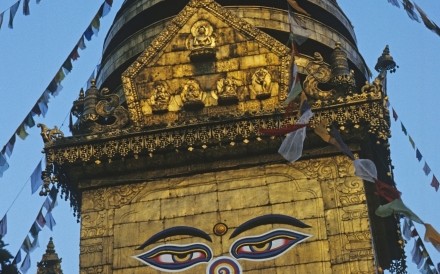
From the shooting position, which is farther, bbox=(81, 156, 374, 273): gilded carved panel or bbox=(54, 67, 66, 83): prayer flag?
bbox=(54, 67, 66, 83): prayer flag

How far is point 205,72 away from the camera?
2872 centimetres

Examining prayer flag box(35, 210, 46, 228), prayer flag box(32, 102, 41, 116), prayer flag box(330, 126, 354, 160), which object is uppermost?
prayer flag box(32, 102, 41, 116)

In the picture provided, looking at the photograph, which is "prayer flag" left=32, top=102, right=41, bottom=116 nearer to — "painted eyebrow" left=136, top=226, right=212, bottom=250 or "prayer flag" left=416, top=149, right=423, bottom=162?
"painted eyebrow" left=136, top=226, right=212, bottom=250

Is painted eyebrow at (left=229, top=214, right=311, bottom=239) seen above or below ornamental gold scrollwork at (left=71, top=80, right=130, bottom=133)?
below

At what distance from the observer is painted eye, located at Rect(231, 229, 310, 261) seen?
25250 mm

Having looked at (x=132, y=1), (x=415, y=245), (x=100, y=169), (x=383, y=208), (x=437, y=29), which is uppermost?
(x=132, y=1)

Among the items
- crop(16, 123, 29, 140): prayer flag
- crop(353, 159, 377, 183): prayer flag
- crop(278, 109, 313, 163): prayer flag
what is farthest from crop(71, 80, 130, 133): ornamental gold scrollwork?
Result: crop(353, 159, 377, 183): prayer flag

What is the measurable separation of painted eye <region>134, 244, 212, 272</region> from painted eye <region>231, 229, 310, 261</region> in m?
0.74

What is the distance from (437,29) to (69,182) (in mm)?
10122

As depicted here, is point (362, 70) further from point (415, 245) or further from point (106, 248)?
point (106, 248)

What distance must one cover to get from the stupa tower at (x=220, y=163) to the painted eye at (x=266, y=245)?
3 cm

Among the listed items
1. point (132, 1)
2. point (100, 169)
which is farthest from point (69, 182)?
point (132, 1)

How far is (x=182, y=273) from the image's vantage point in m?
25.3

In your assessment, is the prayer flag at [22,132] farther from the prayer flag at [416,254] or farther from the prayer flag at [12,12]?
the prayer flag at [416,254]
